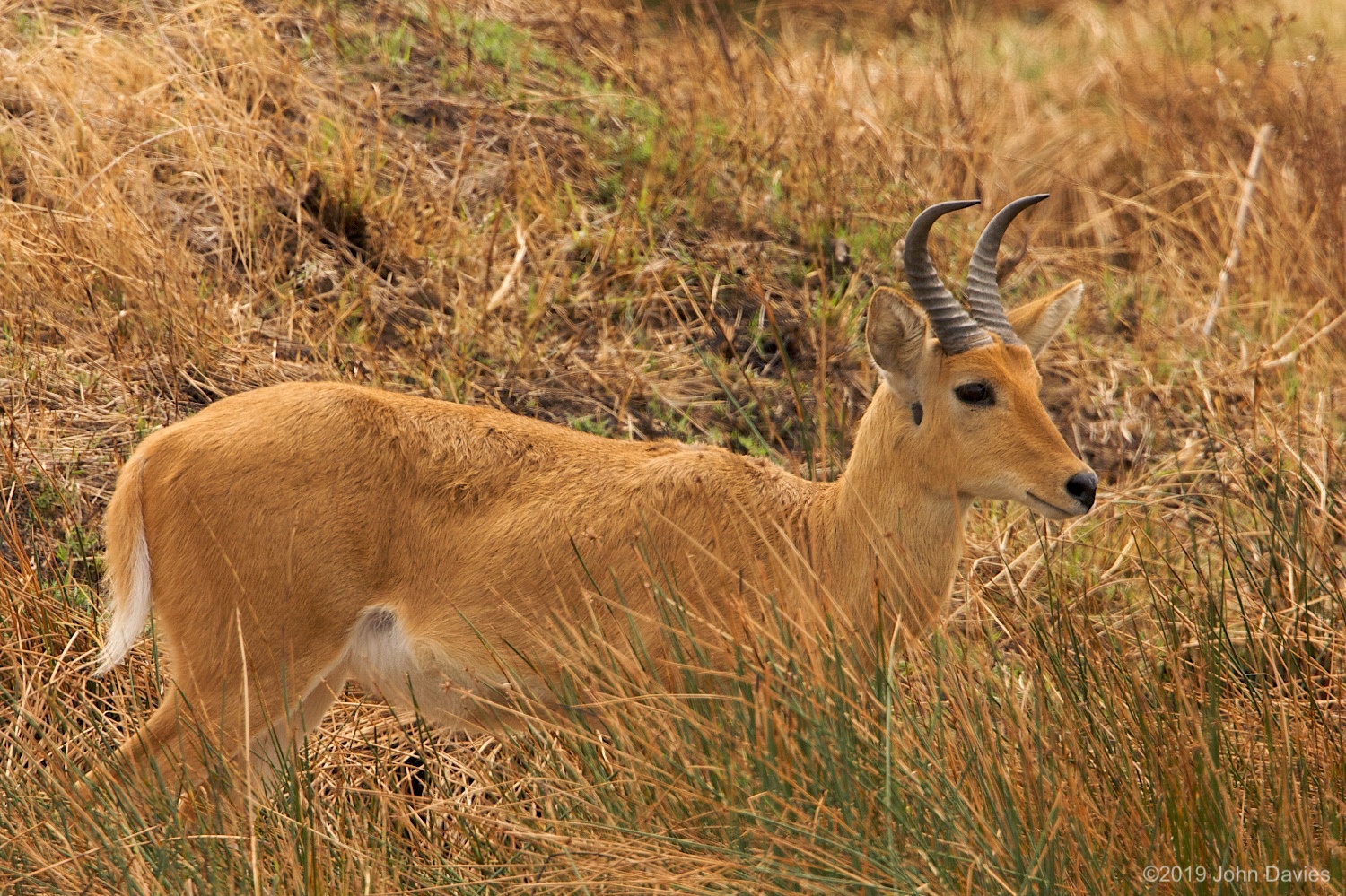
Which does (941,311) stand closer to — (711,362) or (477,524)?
(477,524)

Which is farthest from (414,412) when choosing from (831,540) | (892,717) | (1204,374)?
(1204,374)

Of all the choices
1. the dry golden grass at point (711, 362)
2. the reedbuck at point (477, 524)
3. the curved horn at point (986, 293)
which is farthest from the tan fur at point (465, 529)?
the dry golden grass at point (711, 362)

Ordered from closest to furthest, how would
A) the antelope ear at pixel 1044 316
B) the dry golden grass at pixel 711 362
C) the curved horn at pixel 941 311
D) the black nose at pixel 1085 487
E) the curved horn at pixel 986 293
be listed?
the dry golden grass at pixel 711 362 → the black nose at pixel 1085 487 → the curved horn at pixel 941 311 → the curved horn at pixel 986 293 → the antelope ear at pixel 1044 316

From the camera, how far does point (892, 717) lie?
373 centimetres

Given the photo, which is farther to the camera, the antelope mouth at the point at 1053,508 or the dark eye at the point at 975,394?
the dark eye at the point at 975,394

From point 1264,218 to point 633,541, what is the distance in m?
6.07

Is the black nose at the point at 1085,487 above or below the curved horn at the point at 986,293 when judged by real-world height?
below

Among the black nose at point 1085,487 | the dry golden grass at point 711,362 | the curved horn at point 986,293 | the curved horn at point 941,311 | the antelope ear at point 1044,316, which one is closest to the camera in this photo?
the dry golden grass at point 711,362

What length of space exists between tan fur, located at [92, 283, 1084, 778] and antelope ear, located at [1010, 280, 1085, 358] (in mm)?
388

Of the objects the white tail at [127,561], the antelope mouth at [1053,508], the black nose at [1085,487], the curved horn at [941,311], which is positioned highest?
the curved horn at [941,311]

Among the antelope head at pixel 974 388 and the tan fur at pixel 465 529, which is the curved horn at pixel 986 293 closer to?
the antelope head at pixel 974 388

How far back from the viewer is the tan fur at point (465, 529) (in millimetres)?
4383

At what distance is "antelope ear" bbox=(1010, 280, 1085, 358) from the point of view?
5074 millimetres

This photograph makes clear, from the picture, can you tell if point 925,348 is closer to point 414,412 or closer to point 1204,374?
point 414,412
